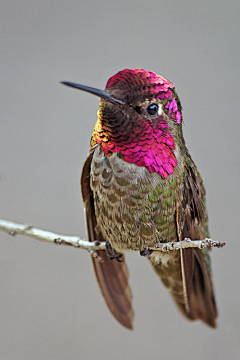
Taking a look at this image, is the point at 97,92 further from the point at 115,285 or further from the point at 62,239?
the point at 115,285

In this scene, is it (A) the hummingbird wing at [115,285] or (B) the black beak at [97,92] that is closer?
(B) the black beak at [97,92]

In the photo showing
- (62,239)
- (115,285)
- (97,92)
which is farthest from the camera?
(115,285)

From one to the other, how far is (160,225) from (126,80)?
358 millimetres

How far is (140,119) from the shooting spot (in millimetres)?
597

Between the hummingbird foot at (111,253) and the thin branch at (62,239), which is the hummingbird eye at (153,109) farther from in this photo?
the hummingbird foot at (111,253)

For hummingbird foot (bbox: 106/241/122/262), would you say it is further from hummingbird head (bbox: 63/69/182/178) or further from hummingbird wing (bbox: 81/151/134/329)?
hummingbird head (bbox: 63/69/182/178)

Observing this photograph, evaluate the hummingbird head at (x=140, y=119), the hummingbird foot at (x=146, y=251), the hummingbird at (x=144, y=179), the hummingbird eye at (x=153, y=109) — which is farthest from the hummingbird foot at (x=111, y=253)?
the hummingbird eye at (x=153, y=109)

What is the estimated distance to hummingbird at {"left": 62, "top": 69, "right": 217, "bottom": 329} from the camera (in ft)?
1.89

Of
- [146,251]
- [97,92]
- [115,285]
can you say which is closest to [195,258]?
[146,251]

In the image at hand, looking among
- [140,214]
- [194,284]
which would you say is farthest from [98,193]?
[194,284]

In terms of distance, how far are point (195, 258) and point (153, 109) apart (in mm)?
465

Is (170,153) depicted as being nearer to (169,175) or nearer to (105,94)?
(169,175)

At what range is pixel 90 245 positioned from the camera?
0.84 metres

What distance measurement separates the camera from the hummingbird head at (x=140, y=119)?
0.55 meters
